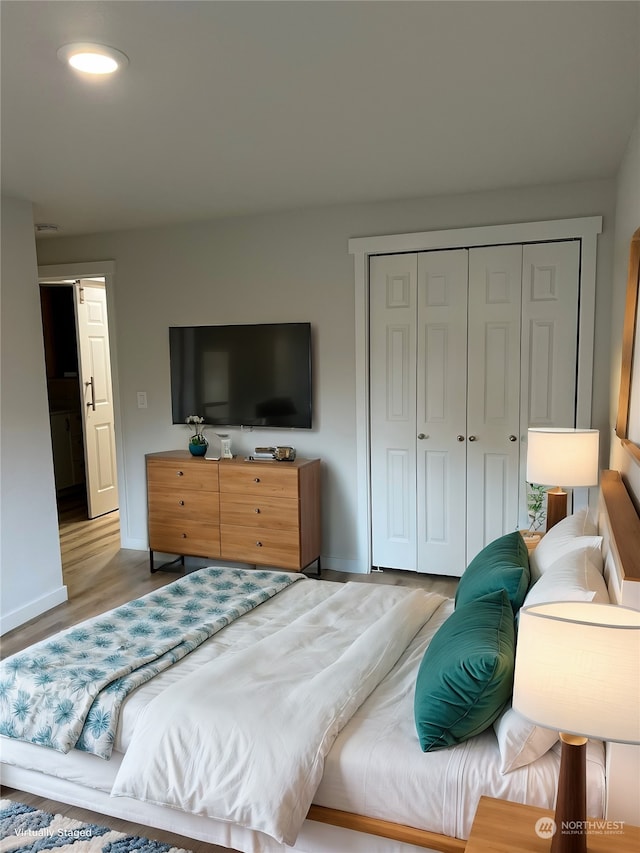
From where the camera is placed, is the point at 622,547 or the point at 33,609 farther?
the point at 33,609

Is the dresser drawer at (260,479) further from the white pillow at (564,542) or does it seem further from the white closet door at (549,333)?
the white pillow at (564,542)

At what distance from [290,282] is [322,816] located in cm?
348

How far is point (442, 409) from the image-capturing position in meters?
4.21

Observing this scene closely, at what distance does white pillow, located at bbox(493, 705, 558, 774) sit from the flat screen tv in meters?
3.07

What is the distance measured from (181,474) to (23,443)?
3.61 ft

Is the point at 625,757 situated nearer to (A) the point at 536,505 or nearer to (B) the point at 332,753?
(B) the point at 332,753

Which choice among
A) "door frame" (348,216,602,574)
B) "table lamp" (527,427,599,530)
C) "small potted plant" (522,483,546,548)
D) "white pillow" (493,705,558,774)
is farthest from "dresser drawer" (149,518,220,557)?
"white pillow" (493,705,558,774)

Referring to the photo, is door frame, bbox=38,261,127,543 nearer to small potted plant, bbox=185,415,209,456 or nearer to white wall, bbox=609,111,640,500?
small potted plant, bbox=185,415,209,456

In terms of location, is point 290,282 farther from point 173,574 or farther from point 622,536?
point 622,536

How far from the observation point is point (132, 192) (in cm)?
380

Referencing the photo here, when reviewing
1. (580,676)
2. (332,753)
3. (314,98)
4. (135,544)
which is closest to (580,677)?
(580,676)

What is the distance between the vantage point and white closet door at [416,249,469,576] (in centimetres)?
412

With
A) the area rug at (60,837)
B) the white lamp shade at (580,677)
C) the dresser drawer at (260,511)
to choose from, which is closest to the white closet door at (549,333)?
the dresser drawer at (260,511)

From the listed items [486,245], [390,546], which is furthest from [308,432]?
[486,245]
